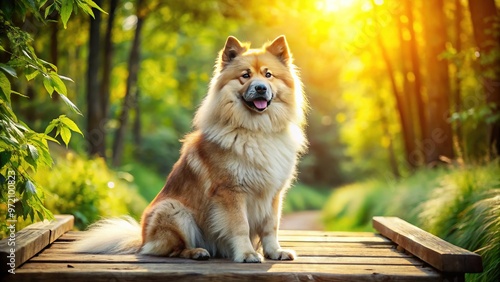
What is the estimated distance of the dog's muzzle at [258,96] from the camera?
412 centimetres

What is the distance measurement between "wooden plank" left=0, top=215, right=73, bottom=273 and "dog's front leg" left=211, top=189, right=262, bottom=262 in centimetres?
121

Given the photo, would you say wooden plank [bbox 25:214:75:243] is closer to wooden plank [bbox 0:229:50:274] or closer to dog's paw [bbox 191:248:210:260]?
wooden plank [bbox 0:229:50:274]

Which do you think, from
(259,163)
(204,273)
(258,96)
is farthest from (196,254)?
(258,96)

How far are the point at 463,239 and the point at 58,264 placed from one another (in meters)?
3.06

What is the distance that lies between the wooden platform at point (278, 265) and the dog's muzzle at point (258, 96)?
112cm

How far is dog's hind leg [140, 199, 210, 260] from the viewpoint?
3.96 metres

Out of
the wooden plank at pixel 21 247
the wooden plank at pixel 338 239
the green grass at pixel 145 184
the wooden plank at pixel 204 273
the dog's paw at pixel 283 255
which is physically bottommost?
the green grass at pixel 145 184

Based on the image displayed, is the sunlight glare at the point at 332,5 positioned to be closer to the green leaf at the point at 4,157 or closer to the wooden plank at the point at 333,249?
the wooden plank at the point at 333,249

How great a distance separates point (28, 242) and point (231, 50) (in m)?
2.01

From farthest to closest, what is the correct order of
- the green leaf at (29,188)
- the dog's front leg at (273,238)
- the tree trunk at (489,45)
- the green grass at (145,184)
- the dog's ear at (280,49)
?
1. the green grass at (145,184)
2. the tree trunk at (489,45)
3. the dog's ear at (280,49)
4. the dog's front leg at (273,238)
5. the green leaf at (29,188)

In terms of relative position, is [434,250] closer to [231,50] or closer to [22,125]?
[231,50]

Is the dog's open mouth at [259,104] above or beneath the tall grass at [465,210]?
above

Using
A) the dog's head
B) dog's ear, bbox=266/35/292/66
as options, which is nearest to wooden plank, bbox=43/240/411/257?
the dog's head

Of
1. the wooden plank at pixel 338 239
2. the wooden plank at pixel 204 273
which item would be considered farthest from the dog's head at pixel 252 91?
the wooden plank at pixel 204 273
